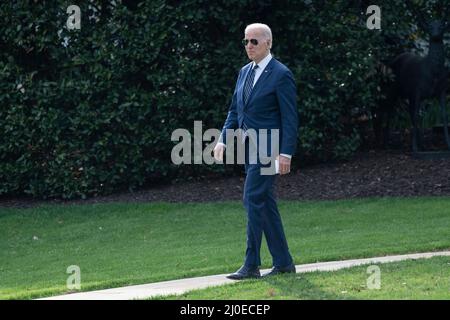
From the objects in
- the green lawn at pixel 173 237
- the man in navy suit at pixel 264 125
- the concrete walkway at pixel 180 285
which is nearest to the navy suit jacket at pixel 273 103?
the man in navy suit at pixel 264 125

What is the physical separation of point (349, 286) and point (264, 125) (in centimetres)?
155

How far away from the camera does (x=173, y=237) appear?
12.1 m

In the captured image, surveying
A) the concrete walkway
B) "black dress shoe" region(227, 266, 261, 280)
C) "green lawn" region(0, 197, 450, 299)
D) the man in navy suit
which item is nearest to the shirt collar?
the man in navy suit

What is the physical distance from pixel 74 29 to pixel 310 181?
13.5ft

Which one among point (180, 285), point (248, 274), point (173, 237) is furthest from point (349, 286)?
point (173, 237)

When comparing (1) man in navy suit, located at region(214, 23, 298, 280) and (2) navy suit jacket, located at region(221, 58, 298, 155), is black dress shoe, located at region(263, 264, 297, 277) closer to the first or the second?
(1) man in navy suit, located at region(214, 23, 298, 280)

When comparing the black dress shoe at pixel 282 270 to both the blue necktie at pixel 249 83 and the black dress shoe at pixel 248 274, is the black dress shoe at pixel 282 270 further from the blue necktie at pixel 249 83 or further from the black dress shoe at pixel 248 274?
the blue necktie at pixel 249 83

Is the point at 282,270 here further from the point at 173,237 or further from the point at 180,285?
the point at 173,237

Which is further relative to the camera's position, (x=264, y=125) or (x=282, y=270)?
(x=282, y=270)

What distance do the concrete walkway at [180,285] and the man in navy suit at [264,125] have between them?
0.36 m

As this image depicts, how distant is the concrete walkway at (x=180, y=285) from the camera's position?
325 inches

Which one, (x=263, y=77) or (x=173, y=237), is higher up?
(x=263, y=77)

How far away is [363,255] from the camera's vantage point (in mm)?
9945
